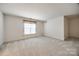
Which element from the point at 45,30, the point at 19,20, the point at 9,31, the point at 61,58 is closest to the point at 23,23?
the point at 19,20

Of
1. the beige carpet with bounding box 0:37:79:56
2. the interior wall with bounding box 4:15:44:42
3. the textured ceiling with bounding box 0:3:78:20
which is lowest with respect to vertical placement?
the beige carpet with bounding box 0:37:79:56

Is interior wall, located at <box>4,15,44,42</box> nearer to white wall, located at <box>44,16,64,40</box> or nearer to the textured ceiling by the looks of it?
the textured ceiling

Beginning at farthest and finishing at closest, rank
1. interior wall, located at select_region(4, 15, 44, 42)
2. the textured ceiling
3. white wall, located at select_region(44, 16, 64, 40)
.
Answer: white wall, located at select_region(44, 16, 64, 40) → interior wall, located at select_region(4, 15, 44, 42) → the textured ceiling

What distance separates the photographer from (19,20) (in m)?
2.09

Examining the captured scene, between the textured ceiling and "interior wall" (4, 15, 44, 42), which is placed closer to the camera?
the textured ceiling

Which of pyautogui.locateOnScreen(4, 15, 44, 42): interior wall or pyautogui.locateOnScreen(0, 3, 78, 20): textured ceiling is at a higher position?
pyautogui.locateOnScreen(0, 3, 78, 20): textured ceiling

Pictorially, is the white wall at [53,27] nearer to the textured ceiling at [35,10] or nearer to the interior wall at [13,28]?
the textured ceiling at [35,10]

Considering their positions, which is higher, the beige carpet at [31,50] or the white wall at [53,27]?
the white wall at [53,27]

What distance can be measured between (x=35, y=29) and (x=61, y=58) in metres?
1.71

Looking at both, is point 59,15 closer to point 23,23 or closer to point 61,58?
point 23,23

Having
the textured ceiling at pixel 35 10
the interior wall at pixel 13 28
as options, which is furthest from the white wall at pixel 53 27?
the interior wall at pixel 13 28

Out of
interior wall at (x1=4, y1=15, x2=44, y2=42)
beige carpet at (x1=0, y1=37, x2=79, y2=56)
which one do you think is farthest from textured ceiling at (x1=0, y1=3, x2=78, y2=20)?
beige carpet at (x1=0, y1=37, x2=79, y2=56)

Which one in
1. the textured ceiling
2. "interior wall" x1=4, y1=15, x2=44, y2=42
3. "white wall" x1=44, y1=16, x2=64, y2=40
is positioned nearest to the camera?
the textured ceiling

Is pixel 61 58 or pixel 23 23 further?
pixel 23 23
